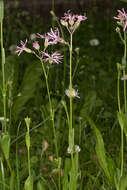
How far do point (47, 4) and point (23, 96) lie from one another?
3181 millimetres

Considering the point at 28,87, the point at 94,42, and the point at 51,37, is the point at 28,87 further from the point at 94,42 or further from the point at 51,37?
the point at 94,42

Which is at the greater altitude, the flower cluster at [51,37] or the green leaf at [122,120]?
the flower cluster at [51,37]

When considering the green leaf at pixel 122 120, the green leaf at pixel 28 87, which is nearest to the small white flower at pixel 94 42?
the green leaf at pixel 28 87

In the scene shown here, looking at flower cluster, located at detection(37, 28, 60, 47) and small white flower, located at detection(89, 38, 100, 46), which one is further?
small white flower, located at detection(89, 38, 100, 46)

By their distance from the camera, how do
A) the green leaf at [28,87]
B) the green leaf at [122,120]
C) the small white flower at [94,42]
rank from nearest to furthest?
the green leaf at [122,120] → the green leaf at [28,87] → the small white flower at [94,42]

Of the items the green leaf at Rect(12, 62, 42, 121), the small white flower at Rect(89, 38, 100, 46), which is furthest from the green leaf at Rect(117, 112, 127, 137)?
the small white flower at Rect(89, 38, 100, 46)

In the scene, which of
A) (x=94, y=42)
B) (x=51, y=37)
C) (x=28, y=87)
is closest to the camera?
(x=51, y=37)

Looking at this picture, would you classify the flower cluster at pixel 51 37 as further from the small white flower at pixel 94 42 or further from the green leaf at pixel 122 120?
the small white flower at pixel 94 42

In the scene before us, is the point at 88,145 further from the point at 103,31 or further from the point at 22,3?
the point at 22,3

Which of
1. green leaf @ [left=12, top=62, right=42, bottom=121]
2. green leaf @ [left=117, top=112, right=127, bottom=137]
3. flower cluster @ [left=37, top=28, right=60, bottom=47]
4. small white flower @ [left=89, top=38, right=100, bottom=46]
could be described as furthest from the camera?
small white flower @ [left=89, top=38, right=100, bottom=46]

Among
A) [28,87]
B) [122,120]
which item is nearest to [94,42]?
[28,87]

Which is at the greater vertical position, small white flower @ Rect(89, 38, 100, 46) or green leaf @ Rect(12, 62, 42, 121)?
small white flower @ Rect(89, 38, 100, 46)

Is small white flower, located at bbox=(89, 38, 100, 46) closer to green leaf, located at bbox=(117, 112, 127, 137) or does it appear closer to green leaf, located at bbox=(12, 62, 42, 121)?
green leaf, located at bbox=(12, 62, 42, 121)

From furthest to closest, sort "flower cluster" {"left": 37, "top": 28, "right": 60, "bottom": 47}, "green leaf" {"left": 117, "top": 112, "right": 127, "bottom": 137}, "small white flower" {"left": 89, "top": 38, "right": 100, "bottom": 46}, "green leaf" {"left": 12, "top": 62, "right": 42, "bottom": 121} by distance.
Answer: "small white flower" {"left": 89, "top": 38, "right": 100, "bottom": 46} → "green leaf" {"left": 12, "top": 62, "right": 42, "bottom": 121} → "green leaf" {"left": 117, "top": 112, "right": 127, "bottom": 137} → "flower cluster" {"left": 37, "top": 28, "right": 60, "bottom": 47}
